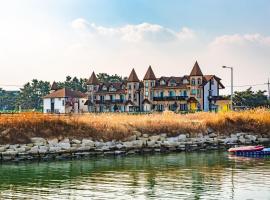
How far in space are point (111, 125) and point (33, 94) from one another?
307 ft

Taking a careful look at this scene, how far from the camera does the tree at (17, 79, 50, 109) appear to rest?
127 m

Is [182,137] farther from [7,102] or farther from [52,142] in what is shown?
[7,102]

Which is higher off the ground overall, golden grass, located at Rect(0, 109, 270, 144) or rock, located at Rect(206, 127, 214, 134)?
golden grass, located at Rect(0, 109, 270, 144)

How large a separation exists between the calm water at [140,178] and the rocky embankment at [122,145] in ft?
6.12

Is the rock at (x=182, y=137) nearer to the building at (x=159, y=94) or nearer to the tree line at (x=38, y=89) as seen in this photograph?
the building at (x=159, y=94)

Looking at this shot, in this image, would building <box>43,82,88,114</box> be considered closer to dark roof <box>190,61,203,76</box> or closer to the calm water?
dark roof <box>190,61,203,76</box>

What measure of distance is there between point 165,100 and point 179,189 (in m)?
70.2

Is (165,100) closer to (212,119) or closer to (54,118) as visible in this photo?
(212,119)

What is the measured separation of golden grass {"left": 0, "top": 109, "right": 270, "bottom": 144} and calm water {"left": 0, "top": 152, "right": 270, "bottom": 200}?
4105mm

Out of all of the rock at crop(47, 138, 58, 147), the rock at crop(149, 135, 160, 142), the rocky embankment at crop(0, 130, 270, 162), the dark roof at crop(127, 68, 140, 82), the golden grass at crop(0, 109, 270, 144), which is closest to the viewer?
the rocky embankment at crop(0, 130, 270, 162)

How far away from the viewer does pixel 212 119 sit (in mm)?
44812

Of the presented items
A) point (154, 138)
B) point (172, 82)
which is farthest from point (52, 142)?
point (172, 82)

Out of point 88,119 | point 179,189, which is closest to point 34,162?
point 88,119

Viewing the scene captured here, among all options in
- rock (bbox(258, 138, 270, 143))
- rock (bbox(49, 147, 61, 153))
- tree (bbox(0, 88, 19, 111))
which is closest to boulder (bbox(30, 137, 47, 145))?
rock (bbox(49, 147, 61, 153))
